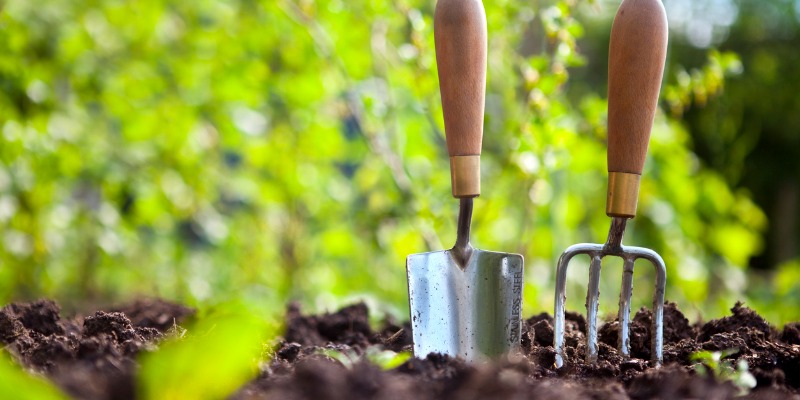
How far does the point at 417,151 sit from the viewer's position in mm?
2570

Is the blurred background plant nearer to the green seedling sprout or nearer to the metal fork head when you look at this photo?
the metal fork head

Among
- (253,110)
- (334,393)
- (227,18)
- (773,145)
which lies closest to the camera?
(334,393)

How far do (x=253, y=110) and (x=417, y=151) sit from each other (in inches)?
28.6

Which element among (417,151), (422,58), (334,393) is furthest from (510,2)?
(334,393)

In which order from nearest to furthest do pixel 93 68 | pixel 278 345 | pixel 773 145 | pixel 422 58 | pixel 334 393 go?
pixel 334 393
pixel 278 345
pixel 422 58
pixel 93 68
pixel 773 145

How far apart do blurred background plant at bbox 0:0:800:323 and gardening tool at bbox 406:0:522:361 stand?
65 centimetres

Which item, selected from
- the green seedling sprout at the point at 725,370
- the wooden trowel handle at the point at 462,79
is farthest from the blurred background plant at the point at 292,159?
the green seedling sprout at the point at 725,370

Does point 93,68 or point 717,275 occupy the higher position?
point 93,68

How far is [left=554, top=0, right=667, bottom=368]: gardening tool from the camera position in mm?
989

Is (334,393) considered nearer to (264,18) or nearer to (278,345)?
(278,345)

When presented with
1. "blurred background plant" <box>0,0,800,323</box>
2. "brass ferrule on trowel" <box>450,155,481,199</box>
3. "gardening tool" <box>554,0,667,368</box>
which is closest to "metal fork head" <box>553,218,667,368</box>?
→ "gardening tool" <box>554,0,667,368</box>

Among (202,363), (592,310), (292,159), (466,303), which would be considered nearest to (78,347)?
(202,363)

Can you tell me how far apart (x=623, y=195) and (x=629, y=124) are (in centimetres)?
10

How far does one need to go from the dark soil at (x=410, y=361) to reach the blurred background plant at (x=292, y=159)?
0.65m
